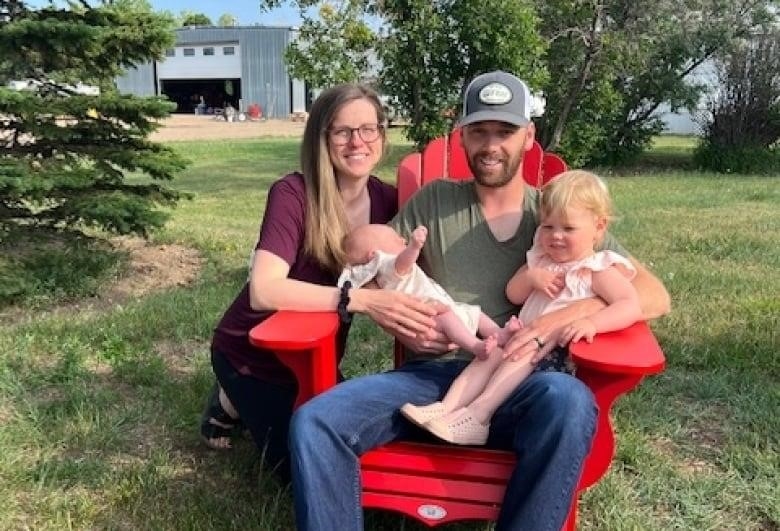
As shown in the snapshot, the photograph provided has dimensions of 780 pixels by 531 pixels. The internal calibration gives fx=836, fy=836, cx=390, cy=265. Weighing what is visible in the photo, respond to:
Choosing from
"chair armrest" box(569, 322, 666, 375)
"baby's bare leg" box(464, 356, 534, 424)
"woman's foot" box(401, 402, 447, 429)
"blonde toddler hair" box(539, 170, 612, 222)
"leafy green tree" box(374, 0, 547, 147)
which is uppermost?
"leafy green tree" box(374, 0, 547, 147)

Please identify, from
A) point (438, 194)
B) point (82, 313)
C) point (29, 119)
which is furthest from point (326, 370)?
point (29, 119)

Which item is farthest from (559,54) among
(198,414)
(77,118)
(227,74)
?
(227,74)

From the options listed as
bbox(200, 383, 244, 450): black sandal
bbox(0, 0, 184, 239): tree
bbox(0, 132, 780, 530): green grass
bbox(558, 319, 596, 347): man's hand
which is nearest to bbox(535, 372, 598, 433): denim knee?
bbox(558, 319, 596, 347): man's hand

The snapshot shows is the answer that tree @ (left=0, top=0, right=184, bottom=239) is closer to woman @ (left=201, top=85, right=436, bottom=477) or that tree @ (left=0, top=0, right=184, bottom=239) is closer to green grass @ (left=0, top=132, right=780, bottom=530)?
green grass @ (left=0, top=132, right=780, bottom=530)

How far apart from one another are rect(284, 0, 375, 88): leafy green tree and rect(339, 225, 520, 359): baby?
22.3 ft

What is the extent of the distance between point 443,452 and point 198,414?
142 cm

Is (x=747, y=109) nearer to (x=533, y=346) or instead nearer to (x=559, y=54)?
(x=559, y=54)

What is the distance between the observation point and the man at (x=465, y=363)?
1937 millimetres

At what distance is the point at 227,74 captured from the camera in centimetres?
4550

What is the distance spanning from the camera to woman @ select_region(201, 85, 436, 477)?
7.75 ft

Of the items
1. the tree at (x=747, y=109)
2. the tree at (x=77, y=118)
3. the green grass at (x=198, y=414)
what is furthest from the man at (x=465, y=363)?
the tree at (x=747, y=109)

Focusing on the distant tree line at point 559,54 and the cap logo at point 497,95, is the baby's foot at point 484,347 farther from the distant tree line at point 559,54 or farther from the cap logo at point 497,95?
the distant tree line at point 559,54

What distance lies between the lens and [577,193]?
2.29 metres

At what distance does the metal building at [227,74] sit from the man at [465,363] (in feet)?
128
